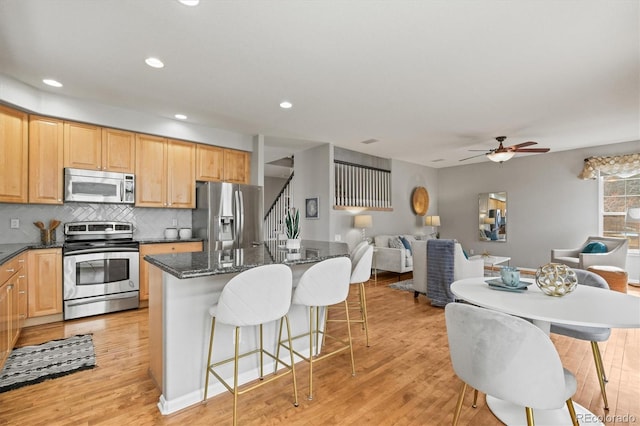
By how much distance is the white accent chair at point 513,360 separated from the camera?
1.22 metres

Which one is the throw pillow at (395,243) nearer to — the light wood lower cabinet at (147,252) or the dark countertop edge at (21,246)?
the dark countertop edge at (21,246)

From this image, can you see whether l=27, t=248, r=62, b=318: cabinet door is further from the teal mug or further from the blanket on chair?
the blanket on chair

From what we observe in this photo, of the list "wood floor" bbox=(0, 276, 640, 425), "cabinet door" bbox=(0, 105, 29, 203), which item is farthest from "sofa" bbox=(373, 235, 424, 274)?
"cabinet door" bbox=(0, 105, 29, 203)

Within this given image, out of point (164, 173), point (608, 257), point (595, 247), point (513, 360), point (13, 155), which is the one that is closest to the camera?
point (513, 360)

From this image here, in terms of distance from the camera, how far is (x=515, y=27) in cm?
225

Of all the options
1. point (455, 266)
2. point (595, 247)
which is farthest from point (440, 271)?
point (595, 247)

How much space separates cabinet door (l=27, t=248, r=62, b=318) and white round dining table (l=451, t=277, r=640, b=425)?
13.6 feet

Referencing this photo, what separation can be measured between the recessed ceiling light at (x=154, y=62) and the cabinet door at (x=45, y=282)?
2382mm

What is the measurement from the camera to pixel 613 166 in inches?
222

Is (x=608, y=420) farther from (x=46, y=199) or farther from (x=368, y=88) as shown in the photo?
(x=46, y=199)

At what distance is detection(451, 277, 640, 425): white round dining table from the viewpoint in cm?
140

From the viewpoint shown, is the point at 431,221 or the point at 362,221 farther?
the point at 431,221

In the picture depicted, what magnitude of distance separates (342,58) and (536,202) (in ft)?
20.5

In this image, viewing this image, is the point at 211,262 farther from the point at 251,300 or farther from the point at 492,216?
the point at 492,216
